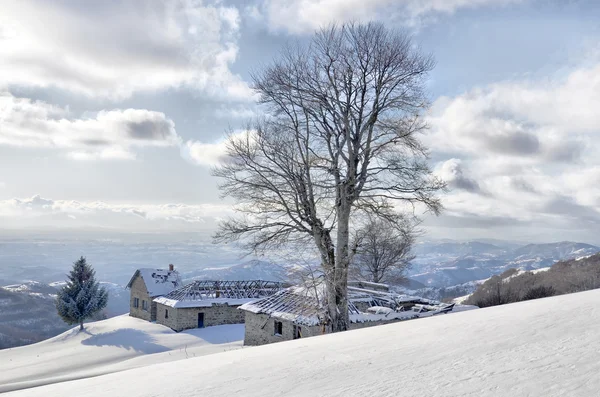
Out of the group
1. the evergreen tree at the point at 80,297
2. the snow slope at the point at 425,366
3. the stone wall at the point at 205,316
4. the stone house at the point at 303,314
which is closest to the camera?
the snow slope at the point at 425,366

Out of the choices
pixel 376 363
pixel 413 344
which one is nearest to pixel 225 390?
pixel 376 363

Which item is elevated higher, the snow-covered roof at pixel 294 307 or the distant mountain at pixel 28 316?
the snow-covered roof at pixel 294 307

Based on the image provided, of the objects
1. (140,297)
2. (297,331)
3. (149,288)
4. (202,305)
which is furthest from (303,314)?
(140,297)

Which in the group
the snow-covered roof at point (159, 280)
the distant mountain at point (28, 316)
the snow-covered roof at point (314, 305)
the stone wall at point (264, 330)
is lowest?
the distant mountain at point (28, 316)

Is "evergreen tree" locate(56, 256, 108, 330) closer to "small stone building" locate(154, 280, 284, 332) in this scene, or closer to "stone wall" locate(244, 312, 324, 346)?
"small stone building" locate(154, 280, 284, 332)

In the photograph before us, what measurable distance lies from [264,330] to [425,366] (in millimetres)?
17788

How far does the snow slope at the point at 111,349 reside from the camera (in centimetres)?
2239

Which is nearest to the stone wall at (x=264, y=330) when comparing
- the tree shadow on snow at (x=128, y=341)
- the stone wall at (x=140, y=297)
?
the tree shadow on snow at (x=128, y=341)

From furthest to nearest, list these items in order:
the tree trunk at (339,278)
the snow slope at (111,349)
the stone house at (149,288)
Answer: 1. the stone house at (149,288)
2. the snow slope at (111,349)
3. the tree trunk at (339,278)

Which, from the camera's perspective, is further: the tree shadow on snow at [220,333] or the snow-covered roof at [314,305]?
the tree shadow on snow at [220,333]

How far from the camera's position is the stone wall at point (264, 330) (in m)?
19.2

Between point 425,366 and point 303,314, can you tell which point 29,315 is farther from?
point 425,366

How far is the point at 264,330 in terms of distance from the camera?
2127cm

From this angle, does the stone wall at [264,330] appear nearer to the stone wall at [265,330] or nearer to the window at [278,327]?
the stone wall at [265,330]
